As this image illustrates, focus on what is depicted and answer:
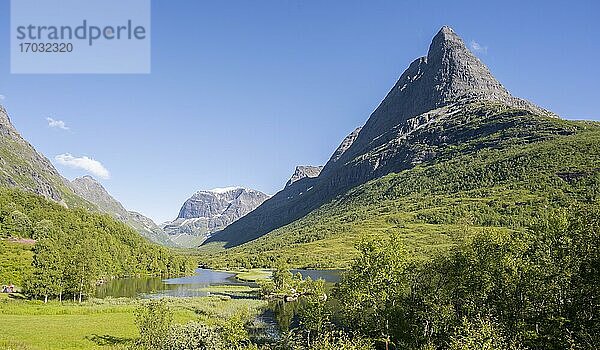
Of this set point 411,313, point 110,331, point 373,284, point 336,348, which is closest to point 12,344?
point 110,331

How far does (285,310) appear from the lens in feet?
356

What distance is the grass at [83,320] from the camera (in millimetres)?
59281

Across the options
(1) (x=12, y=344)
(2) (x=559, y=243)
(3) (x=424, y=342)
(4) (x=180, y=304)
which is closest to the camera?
(2) (x=559, y=243)

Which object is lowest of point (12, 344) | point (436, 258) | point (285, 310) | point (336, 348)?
point (285, 310)

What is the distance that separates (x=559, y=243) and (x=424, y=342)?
2170cm

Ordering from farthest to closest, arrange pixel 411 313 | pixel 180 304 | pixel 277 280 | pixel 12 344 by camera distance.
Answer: pixel 277 280, pixel 180 304, pixel 411 313, pixel 12 344

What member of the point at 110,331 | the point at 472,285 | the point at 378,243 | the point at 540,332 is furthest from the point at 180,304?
the point at 540,332

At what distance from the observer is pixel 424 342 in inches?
2340

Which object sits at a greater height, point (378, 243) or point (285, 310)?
point (378, 243)

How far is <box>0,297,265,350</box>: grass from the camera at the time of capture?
5928 centimetres

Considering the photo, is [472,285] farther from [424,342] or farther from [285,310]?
[285,310]

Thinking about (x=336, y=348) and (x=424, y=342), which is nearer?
(x=336, y=348)

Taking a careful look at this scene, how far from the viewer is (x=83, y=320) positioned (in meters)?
77.8

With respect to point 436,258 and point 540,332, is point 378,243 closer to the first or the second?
point 436,258
